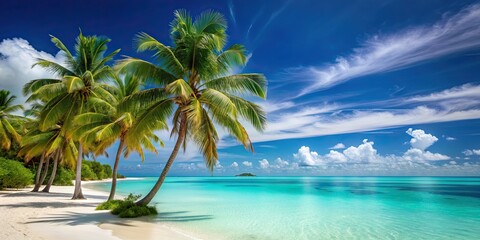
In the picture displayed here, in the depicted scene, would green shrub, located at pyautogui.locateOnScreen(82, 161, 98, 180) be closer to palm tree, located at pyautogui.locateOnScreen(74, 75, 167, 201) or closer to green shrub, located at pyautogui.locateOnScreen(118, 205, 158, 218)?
palm tree, located at pyautogui.locateOnScreen(74, 75, 167, 201)

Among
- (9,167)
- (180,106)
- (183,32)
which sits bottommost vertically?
(9,167)

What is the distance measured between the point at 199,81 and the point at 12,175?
17377mm

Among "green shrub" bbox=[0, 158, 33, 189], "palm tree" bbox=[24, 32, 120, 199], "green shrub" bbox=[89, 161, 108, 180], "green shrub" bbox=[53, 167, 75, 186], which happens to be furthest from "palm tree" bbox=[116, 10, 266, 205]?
"green shrub" bbox=[89, 161, 108, 180]

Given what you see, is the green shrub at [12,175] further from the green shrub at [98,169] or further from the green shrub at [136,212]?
the green shrub at [98,169]

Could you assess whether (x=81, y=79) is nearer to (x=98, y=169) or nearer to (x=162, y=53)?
(x=162, y=53)

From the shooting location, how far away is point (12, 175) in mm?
20188

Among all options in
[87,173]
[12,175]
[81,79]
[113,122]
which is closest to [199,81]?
[113,122]

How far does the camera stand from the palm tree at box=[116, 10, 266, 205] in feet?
34.3

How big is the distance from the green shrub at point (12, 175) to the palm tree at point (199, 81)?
46.9 ft

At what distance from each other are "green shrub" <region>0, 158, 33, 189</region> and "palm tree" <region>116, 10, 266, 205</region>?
46.9ft

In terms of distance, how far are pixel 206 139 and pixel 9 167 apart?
16769 millimetres

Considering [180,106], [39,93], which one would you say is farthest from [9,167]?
[180,106]

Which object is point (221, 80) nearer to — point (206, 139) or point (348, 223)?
point (206, 139)

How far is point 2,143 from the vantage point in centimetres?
2141
